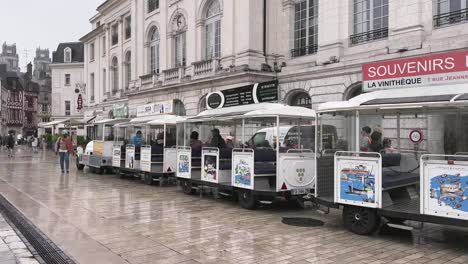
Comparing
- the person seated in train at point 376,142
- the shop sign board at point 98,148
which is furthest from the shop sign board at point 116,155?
the person seated in train at point 376,142

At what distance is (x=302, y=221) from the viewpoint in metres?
8.77

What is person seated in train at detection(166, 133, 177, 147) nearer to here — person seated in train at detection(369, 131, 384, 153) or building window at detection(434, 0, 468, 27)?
person seated in train at detection(369, 131, 384, 153)

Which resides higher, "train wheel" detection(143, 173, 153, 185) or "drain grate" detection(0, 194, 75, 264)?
"train wheel" detection(143, 173, 153, 185)

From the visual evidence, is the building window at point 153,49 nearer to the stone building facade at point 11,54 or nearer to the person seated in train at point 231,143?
the person seated in train at point 231,143

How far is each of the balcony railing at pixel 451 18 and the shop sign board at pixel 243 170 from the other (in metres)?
8.74

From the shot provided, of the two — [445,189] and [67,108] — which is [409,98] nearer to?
[445,189]

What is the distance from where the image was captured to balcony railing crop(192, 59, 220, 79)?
874 inches

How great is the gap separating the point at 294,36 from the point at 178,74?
27.0 feet

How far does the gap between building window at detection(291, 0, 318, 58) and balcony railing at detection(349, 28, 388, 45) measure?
243 cm

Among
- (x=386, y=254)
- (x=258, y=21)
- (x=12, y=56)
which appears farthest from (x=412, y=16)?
(x=12, y=56)

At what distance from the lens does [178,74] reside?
25.7 m

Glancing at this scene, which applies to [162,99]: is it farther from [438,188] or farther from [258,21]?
[438,188]

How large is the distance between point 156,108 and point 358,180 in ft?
68.7

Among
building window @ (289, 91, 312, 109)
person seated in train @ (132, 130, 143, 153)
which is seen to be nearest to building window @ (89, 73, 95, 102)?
person seated in train @ (132, 130, 143, 153)
